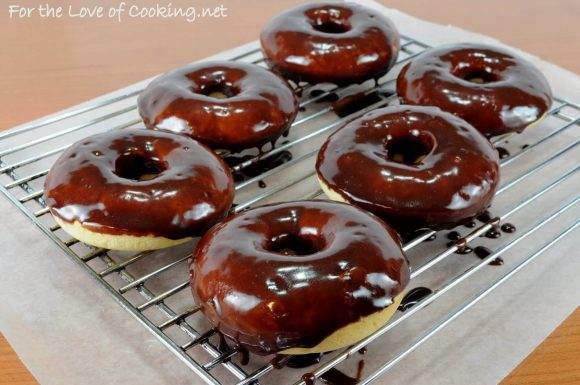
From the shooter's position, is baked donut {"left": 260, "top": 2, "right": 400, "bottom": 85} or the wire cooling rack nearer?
the wire cooling rack

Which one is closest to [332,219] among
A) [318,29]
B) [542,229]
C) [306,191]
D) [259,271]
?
[259,271]

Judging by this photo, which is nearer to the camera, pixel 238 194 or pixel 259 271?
pixel 259 271

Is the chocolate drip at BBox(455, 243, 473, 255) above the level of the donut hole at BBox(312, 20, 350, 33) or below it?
below

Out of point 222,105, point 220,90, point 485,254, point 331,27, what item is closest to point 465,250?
point 485,254

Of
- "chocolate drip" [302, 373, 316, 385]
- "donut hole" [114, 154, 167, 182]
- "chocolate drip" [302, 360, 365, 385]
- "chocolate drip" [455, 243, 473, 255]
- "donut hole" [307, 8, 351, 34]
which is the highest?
"donut hole" [307, 8, 351, 34]

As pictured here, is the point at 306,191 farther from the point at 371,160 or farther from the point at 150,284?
the point at 150,284

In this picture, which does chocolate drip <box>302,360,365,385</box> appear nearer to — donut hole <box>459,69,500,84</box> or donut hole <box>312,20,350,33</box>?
donut hole <box>459,69,500,84</box>

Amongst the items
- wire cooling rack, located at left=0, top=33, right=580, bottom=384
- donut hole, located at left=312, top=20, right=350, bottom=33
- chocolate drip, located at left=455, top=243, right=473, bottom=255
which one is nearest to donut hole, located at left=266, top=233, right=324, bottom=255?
wire cooling rack, located at left=0, top=33, right=580, bottom=384

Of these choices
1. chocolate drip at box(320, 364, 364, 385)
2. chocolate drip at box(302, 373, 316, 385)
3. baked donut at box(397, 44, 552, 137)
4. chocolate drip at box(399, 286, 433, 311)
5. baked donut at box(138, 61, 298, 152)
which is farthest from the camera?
baked donut at box(397, 44, 552, 137)
